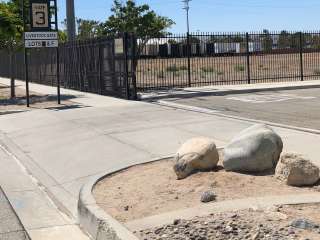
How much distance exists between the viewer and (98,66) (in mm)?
23781

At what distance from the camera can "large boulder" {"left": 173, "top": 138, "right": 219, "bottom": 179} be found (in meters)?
7.63

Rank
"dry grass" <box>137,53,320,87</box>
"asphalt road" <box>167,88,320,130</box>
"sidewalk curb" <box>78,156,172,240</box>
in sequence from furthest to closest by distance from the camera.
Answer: "dry grass" <box>137,53,320,87</box>, "asphalt road" <box>167,88,320,130</box>, "sidewalk curb" <box>78,156,172,240</box>

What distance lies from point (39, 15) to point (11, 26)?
388 centimetres

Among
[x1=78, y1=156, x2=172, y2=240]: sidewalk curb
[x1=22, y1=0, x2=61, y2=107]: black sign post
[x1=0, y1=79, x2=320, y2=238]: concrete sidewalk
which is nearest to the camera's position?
[x1=78, y1=156, x2=172, y2=240]: sidewalk curb

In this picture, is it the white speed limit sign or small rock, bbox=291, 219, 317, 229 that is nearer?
small rock, bbox=291, 219, 317, 229

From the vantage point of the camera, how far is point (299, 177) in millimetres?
6824

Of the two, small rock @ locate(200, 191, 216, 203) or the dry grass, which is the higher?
the dry grass

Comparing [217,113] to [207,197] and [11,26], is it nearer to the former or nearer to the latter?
[207,197]

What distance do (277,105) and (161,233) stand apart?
1273cm

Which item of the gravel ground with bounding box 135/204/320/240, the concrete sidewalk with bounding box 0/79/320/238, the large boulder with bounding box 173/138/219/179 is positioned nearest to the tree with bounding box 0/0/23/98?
the concrete sidewalk with bounding box 0/79/320/238

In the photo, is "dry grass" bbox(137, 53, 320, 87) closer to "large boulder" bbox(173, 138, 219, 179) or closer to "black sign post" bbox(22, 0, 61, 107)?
"black sign post" bbox(22, 0, 61, 107)

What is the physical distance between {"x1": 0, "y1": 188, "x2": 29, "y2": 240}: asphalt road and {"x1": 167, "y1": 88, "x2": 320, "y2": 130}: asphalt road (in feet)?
22.6

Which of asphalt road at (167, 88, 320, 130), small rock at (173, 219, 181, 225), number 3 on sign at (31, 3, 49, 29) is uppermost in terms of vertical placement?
number 3 on sign at (31, 3, 49, 29)

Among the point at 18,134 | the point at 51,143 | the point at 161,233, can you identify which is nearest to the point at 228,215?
the point at 161,233
